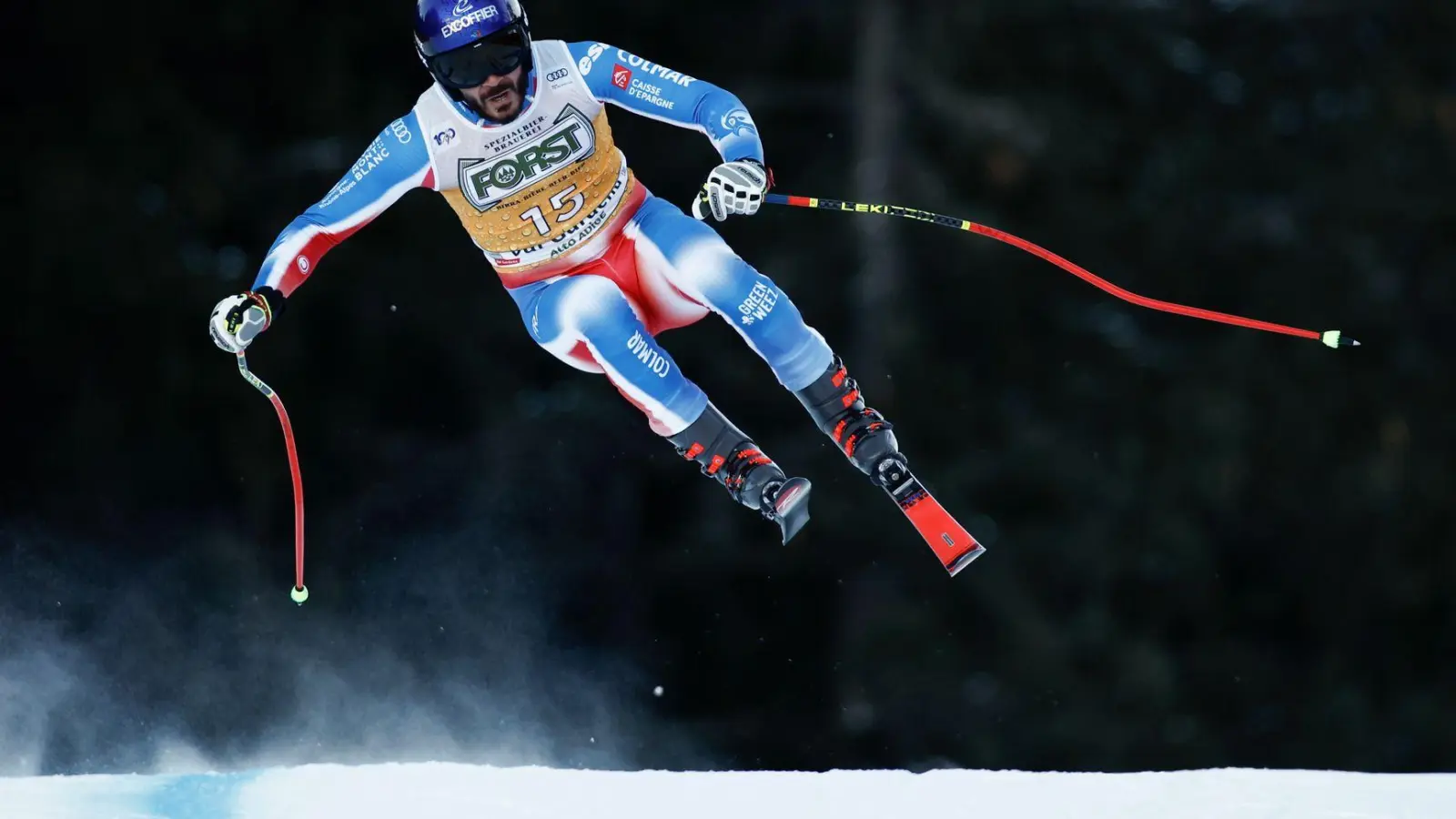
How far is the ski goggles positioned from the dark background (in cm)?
200

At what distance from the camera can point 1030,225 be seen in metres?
6.73

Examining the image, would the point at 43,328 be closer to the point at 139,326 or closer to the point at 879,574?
the point at 139,326

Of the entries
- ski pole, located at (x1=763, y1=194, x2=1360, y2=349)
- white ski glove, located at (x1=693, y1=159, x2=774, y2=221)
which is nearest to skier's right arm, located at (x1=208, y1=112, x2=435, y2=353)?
white ski glove, located at (x1=693, y1=159, x2=774, y2=221)

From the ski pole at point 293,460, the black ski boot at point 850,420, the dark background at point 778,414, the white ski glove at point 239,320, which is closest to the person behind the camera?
the white ski glove at point 239,320

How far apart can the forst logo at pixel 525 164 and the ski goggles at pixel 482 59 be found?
19cm

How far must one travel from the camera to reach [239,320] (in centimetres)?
369

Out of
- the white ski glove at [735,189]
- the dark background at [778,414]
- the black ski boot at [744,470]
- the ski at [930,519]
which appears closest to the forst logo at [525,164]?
the white ski glove at [735,189]

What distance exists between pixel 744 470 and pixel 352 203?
1130mm

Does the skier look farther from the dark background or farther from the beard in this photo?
the dark background

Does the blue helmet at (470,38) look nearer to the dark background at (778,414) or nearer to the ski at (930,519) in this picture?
the ski at (930,519)

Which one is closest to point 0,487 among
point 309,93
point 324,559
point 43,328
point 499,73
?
point 43,328

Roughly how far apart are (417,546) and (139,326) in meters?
1.34

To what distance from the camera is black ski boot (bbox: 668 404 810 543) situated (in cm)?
386

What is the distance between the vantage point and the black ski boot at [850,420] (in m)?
3.93
